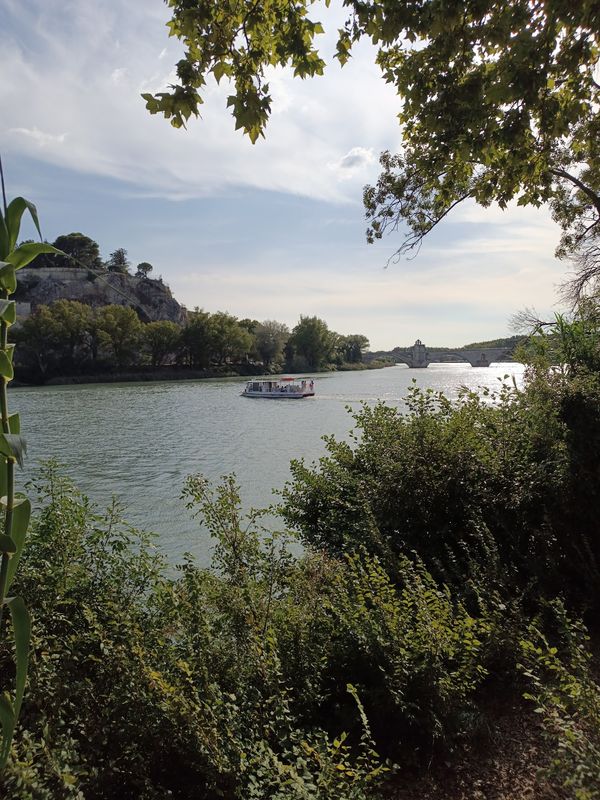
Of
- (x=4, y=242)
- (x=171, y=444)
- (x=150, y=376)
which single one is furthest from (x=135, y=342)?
(x=4, y=242)

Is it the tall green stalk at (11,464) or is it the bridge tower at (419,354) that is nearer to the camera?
the tall green stalk at (11,464)

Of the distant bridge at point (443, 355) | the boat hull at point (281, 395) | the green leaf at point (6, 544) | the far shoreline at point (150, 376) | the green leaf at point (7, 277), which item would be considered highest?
the distant bridge at point (443, 355)

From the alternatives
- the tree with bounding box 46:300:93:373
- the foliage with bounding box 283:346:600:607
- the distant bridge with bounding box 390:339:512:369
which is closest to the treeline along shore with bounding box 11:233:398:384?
the tree with bounding box 46:300:93:373

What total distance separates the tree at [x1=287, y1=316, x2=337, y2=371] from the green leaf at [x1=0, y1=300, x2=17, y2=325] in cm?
9991

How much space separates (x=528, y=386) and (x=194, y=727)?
5.23 m

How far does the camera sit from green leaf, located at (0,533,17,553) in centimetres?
79

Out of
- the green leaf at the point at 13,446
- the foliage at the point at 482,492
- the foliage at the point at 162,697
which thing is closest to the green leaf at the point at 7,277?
the green leaf at the point at 13,446

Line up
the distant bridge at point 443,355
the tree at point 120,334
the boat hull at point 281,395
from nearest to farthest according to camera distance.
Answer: the boat hull at point 281,395, the tree at point 120,334, the distant bridge at point 443,355

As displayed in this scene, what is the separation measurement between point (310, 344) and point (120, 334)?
3441 centimetres

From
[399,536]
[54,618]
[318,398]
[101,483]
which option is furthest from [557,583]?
[318,398]

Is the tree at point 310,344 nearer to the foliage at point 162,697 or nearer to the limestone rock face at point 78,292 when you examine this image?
the limestone rock face at point 78,292

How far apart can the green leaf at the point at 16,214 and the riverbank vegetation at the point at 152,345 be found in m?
73.8

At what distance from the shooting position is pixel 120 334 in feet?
270

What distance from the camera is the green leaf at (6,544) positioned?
0.79m
